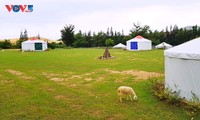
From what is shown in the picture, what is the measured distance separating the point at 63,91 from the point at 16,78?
12.9ft

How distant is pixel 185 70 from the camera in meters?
6.61

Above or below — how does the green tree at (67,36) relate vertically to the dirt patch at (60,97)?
above

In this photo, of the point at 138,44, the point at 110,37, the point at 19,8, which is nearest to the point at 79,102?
the point at 19,8

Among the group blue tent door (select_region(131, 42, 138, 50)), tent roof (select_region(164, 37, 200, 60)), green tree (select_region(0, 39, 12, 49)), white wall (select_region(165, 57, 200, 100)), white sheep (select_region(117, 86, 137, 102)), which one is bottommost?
white sheep (select_region(117, 86, 137, 102))

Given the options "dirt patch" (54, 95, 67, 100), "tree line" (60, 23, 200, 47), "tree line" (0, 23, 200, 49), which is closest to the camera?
"dirt patch" (54, 95, 67, 100)

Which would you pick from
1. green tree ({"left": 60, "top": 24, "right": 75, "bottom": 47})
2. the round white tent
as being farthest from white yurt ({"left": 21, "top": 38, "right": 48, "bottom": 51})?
green tree ({"left": 60, "top": 24, "right": 75, "bottom": 47})

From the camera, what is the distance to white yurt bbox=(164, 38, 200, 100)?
6.31 meters

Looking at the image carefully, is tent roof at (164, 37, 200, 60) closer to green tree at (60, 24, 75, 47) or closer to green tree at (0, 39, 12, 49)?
green tree at (0, 39, 12, 49)

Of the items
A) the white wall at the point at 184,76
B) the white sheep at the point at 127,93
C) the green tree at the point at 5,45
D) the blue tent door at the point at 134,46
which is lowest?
the white sheep at the point at 127,93

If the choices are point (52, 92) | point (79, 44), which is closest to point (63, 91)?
point (52, 92)

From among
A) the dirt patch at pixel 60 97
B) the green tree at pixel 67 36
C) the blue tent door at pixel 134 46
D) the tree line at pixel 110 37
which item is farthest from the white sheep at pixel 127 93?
the green tree at pixel 67 36

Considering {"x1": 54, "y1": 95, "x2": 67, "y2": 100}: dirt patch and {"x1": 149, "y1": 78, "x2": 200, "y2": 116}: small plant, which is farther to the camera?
{"x1": 54, "y1": 95, "x2": 67, "y2": 100}: dirt patch

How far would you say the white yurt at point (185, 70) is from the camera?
6309 mm

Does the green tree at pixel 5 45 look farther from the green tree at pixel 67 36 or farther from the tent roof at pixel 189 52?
the tent roof at pixel 189 52
